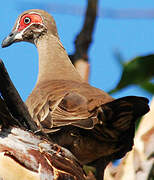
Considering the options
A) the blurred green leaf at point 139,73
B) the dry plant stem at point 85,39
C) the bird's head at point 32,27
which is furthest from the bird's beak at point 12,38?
the blurred green leaf at point 139,73

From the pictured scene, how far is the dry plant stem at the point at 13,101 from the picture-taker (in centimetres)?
196

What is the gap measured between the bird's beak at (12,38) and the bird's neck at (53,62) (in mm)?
233

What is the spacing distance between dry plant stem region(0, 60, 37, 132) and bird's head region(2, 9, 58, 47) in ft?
9.16

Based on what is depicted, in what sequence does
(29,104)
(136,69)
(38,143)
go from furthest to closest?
(29,104) → (136,69) → (38,143)

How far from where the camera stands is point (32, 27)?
5121mm

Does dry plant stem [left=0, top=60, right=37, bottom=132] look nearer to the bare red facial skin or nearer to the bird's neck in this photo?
the bird's neck

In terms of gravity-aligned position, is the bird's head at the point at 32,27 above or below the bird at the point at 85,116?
above

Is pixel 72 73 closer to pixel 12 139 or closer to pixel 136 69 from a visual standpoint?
pixel 136 69

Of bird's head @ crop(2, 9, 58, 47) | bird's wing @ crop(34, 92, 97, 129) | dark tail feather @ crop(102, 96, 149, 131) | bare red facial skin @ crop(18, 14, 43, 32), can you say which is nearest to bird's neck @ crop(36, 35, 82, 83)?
bird's head @ crop(2, 9, 58, 47)

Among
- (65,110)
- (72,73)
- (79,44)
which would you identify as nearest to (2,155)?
(65,110)

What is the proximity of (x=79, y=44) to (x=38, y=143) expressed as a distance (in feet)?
6.03

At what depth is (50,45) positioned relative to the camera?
496 centimetres

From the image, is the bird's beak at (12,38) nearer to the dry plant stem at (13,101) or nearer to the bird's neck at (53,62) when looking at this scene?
the bird's neck at (53,62)

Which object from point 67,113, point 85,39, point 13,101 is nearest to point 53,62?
point 85,39
